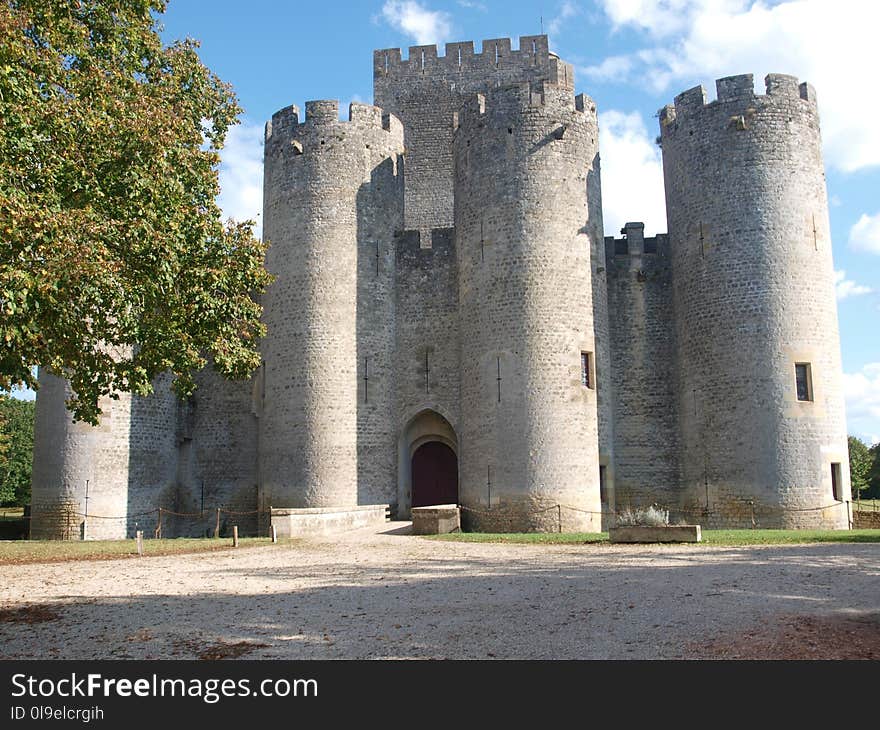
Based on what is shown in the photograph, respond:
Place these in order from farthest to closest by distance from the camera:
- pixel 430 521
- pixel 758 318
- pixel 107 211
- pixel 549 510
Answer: pixel 758 318 → pixel 549 510 → pixel 430 521 → pixel 107 211

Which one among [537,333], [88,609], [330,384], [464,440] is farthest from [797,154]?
[88,609]

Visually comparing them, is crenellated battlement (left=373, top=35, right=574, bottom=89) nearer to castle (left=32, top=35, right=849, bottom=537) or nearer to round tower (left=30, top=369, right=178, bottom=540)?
castle (left=32, top=35, right=849, bottom=537)

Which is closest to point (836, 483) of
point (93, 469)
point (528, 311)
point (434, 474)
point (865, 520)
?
point (865, 520)

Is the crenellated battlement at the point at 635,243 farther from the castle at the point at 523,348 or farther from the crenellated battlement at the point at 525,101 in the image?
the crenellated battlement at the point at 525,101

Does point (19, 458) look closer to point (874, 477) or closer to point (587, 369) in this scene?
point (587, 369)

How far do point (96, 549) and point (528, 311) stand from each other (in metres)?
12.0

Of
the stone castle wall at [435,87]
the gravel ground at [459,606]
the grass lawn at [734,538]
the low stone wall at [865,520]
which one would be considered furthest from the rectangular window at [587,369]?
the stone castle wall at [435,87]

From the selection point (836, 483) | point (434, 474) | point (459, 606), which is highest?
point (434, 474)

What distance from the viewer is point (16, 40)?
10023 millimetres

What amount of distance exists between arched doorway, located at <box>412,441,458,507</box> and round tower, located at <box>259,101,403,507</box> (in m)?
1.66

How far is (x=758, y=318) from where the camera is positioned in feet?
71.7

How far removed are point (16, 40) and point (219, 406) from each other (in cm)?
1739

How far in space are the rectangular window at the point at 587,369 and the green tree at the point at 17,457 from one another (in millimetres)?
32824

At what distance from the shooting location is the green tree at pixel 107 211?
9.42 m
